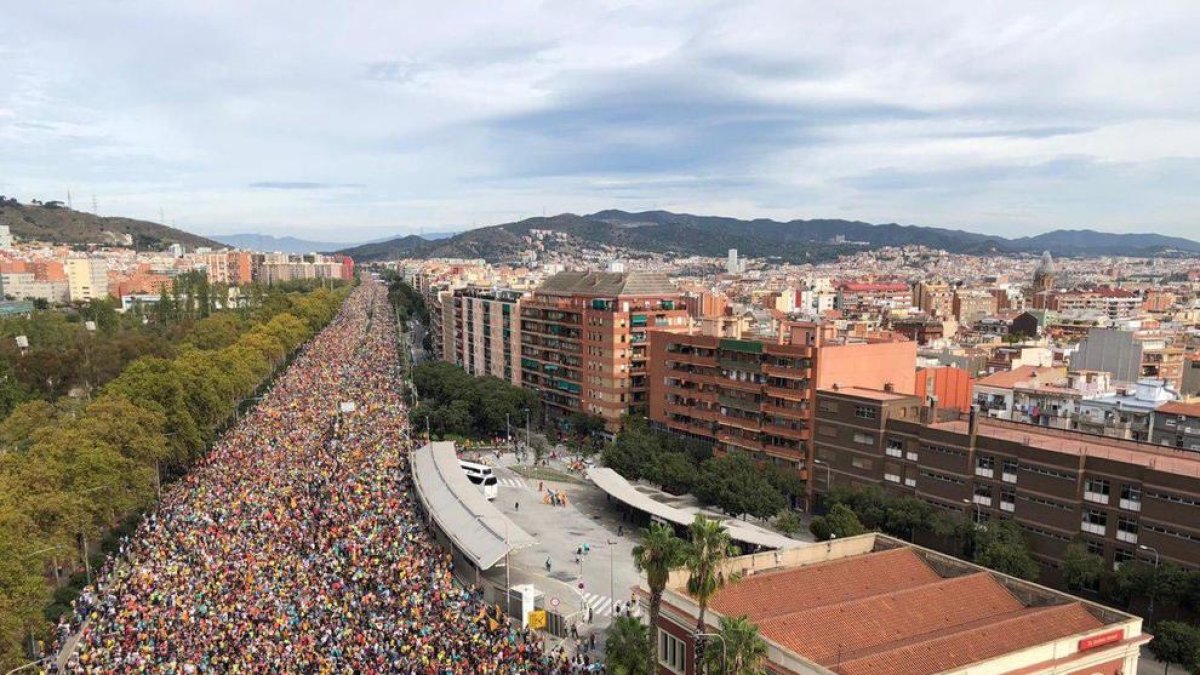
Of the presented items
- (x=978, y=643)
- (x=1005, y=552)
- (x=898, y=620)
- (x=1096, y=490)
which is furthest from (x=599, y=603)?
(x=1096, y=490)

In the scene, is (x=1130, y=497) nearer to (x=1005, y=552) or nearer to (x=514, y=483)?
(x=1005, y=552)

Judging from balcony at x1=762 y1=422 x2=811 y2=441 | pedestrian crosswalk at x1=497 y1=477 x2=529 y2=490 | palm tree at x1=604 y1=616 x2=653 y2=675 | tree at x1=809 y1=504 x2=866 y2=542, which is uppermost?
balcony at x1=762 y1=422 x2=811 y2=441

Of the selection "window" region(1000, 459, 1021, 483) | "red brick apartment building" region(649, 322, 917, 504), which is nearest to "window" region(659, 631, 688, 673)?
"window" region(1000, 459, 1021, 483)

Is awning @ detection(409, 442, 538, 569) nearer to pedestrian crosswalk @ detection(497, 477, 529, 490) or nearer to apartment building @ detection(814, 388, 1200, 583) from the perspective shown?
pedestrian crosswalk @ detection(497, 477, 529, 490)

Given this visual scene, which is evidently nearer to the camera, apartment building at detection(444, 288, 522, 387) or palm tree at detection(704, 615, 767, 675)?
palm tree at detection(704, 615, 767, 675)

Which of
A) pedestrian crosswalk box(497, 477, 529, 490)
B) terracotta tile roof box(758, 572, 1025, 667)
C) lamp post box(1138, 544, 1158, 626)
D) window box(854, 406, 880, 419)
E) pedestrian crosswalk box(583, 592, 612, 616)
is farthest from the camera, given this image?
pedestrian crosswalk box(497, 477, 529, 490)

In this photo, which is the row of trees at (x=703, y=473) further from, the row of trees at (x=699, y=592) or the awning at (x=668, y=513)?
the row of trees at (x=699, y=592)

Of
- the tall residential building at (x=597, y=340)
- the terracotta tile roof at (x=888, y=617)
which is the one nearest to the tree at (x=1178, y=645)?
the terracotta tile roof at (x=888, y=617)
